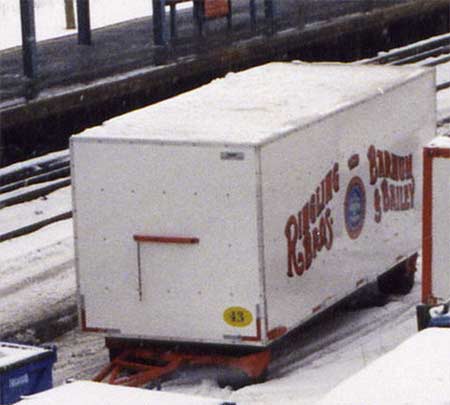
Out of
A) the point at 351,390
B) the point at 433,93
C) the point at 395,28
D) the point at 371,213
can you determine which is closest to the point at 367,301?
the point at 371,213

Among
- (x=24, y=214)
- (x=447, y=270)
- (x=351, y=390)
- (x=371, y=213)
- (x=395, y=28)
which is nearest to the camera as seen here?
(x=351, y=390)

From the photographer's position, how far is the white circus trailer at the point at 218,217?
12.5 m

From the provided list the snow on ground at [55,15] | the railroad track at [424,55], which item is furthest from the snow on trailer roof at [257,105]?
the snow on ground at [55,15]

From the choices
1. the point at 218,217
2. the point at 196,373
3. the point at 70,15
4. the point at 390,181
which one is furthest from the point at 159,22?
the point at 218,217

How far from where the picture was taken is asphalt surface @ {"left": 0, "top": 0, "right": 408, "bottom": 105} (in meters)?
26.8

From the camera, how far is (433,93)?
53.2 feet

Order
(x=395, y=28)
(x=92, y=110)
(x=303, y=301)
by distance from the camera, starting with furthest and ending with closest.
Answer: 1. (x=395, y=28)
2. (x=92, y=110)
3. (x=303, y=301)

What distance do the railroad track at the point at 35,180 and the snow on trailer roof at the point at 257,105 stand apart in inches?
218

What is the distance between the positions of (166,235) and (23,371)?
260 centimetres

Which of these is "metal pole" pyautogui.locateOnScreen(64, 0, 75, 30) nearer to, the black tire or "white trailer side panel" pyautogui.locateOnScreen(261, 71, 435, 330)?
"white trailer side panel" pyautogui.locateOnScreen(261, 71, 435, 330)

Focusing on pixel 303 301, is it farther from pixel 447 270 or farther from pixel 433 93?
pixel 433 93

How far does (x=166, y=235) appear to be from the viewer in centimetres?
1277

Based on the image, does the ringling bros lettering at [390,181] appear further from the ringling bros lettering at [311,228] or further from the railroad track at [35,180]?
the railroad track at [35,180]

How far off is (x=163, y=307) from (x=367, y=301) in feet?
11.6
